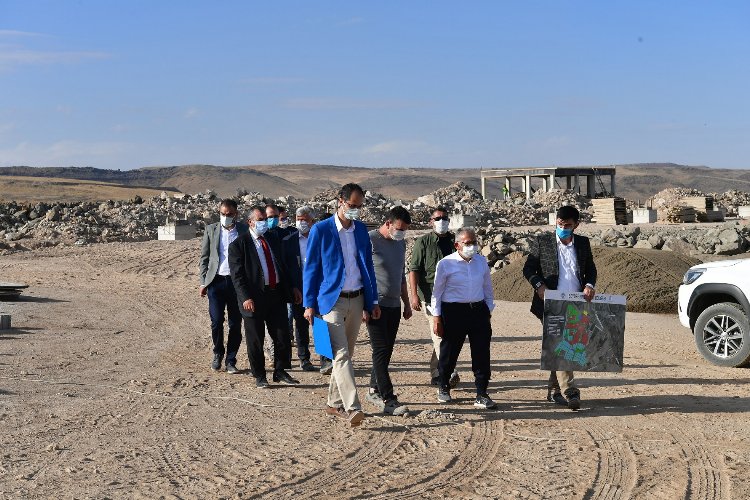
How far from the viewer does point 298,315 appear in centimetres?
1259

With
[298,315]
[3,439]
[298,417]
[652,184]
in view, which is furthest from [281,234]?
[652,184]

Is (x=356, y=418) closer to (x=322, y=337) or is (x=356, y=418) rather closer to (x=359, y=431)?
(x=359, y=431)

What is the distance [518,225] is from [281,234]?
33.7 meters

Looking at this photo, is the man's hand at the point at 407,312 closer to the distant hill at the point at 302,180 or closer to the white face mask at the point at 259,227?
the white face mask at the point at 259,227

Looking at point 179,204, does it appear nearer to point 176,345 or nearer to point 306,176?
point 176,345

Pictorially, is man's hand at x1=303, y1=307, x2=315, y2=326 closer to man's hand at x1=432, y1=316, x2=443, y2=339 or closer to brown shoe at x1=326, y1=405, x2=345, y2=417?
brown shoe at x1=326, y1=405, x2=345, y2=417

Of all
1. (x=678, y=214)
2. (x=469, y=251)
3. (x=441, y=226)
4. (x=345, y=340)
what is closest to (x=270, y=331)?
(x=441, y=226)

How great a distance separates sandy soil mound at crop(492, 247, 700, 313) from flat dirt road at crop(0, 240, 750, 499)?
212 inches

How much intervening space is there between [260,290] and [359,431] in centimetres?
Answer: 268

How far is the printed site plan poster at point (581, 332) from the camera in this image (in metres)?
9.86

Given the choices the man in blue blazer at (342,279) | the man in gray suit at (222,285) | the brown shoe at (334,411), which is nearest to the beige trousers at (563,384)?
the man in blue blazer at (342,279)

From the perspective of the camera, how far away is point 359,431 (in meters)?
8.78

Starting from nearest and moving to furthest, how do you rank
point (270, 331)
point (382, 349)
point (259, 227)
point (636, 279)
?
1. point (382, 349)
2. point (259, 227)
3. point (270, 331)
4. point (636, 279)

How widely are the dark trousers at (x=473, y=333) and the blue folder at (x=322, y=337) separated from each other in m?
1.31
